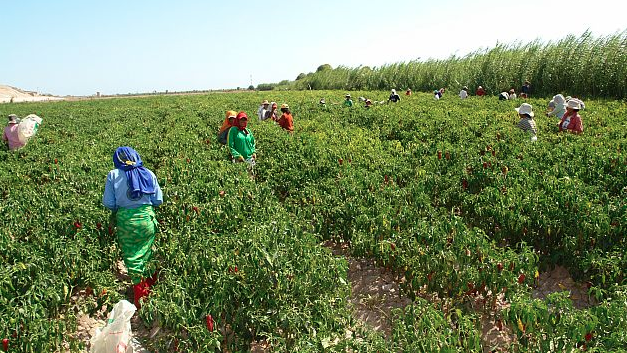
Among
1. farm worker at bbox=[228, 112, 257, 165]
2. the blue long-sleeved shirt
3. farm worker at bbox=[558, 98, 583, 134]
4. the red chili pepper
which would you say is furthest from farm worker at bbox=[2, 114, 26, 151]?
farm worker at bbox=[558, 98, 583, 134]

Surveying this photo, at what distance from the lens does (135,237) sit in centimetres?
489

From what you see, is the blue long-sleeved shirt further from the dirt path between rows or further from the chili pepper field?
the dirt path between rows

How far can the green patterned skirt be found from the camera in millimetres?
4848

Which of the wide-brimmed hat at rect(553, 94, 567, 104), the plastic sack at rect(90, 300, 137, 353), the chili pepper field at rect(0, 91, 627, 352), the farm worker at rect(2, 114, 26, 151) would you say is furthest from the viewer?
the wide-brimmed hat at rect(553, 94, 567, 104)

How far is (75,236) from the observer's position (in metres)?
4.61

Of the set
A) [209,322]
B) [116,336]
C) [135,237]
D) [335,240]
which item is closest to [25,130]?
[135,237]

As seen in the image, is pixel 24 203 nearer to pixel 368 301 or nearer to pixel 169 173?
pixel 169 173

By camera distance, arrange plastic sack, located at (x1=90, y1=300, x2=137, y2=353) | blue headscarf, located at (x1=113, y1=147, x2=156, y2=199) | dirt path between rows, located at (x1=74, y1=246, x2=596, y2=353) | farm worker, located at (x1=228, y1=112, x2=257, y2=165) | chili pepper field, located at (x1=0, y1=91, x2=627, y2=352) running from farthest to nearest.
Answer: farm worker, located at (x1=228, y1=112, x2=257, y2=165), blue headscarf, located at (x1=113, y1=147, x2=156, y2=199), dirt path between rows, located at (x1=74, y1=246, x2=596, y2=353), plastic sack, located at (x1=90, y1=300, x2=137, y2=353), chili pepper field, located at (x1=0, y1=91, x2=627, y2=352)

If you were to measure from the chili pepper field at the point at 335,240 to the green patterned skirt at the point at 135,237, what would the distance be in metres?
0.21

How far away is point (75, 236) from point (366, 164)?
15.7ft

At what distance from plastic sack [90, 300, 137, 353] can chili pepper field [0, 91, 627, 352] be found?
18 cm

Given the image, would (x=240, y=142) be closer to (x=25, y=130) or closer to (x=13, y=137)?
(x=25, y=130)

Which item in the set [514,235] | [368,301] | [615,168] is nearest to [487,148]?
[615,168]

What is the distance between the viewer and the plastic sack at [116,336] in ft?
11.9
